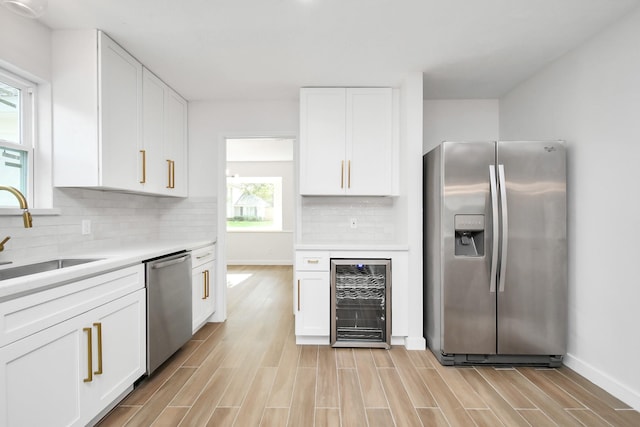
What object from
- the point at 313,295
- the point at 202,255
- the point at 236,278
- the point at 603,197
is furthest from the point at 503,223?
the point at 236,278

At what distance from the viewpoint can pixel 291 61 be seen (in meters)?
2.65

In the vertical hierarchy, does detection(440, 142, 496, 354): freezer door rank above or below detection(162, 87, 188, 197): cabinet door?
below

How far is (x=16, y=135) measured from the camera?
6.85 feet

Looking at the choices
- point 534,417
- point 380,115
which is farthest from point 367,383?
point 380,115

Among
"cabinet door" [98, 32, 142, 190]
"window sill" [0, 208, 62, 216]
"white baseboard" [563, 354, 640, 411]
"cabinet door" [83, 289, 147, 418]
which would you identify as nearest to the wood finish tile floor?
"white baseboard" [563, 354, 640, 411]

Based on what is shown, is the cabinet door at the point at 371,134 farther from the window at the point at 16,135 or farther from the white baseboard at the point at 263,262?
the white baseboard at the point at 263,262

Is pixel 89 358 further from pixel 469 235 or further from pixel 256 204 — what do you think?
pixel 256 204

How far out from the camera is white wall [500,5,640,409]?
204 centimetres

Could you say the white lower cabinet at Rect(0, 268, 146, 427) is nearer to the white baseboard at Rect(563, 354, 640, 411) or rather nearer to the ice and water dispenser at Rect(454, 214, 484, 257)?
the ice and water dispenser at Rect(454, 214, 484, 257)

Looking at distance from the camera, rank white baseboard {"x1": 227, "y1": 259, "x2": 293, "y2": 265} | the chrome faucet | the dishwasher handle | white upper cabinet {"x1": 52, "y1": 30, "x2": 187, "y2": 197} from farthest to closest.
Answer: white baseboard {"x1": 227, "y1": 259, "x2": 293, "y2": 265}, the dishwasher handle, white upper cabinet {"x1": 52, "y1": 30, "x2": 187, "y2": 197}, the chrome faucet

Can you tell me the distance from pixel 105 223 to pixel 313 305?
1.92 meters

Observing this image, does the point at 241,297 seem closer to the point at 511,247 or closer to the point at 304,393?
the point at 304,393

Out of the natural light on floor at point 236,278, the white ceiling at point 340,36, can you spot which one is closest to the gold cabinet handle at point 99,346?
the white ceiling at point 340,36

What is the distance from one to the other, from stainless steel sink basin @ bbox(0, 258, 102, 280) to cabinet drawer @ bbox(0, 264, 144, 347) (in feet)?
0.94
